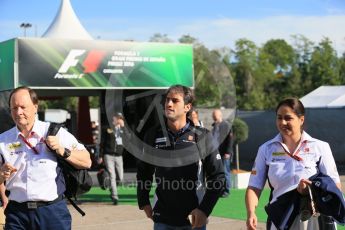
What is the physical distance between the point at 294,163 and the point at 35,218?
1952mm

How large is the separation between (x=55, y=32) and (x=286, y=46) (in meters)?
59.1

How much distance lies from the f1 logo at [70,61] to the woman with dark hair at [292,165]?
481 inches

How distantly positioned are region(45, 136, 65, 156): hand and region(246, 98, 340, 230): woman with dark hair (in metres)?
1.46

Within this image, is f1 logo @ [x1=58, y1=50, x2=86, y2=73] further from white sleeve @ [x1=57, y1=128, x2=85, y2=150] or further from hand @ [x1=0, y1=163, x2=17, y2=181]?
hand @ [x1=0, y1=163, x2=17, y2=181]

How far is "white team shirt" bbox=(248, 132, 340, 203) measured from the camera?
15.0ft

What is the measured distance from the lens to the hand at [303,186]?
4.45m

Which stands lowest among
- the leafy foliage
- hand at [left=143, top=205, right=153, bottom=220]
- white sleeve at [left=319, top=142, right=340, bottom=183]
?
the leafy foliage

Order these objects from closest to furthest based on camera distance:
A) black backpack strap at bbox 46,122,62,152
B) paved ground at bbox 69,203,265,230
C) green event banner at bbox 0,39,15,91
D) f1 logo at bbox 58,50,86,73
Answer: black backpack strap at bbox 46,122,62,152 → paved ground at bbox 69,203,265,230 → green event banner at bbox 0,39,15,91 → f1 logo at bbox 58,50,86,73

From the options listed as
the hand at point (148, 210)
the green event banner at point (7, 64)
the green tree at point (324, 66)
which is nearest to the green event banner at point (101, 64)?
the green event banner at point (7, 64)

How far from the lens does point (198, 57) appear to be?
144ft

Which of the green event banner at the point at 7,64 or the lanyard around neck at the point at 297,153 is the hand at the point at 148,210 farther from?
the green event banner at the point at 7,64

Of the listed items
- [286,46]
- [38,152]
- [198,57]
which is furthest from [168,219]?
[286,46]

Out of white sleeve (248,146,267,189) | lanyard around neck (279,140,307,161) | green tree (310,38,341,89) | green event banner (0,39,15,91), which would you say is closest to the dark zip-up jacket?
white sleeve (248,146,267,189)

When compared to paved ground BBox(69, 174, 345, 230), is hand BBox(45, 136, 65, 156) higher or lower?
higher
